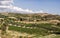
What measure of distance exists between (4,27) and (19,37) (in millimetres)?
6900

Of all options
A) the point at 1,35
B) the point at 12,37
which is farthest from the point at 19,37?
the point at 1,35

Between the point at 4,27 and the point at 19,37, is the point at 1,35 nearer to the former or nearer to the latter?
the point at 4,27

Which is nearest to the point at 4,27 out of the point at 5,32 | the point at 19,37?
the point at 5,32

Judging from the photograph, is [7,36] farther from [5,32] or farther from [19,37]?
[19,37]

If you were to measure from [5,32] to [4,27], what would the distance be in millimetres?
1673

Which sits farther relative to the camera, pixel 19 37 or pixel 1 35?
pixel 19 37

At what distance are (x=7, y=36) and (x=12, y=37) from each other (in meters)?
2.79

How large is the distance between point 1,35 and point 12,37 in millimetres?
5024

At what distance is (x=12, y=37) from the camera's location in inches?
2328

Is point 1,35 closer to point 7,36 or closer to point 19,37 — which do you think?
point 7,36

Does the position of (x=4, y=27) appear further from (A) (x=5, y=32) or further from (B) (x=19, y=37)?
(B) (x=19, y=37)

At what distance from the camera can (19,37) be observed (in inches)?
2422

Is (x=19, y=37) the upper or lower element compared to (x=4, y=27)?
lower

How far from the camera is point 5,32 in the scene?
58125 millimetres
